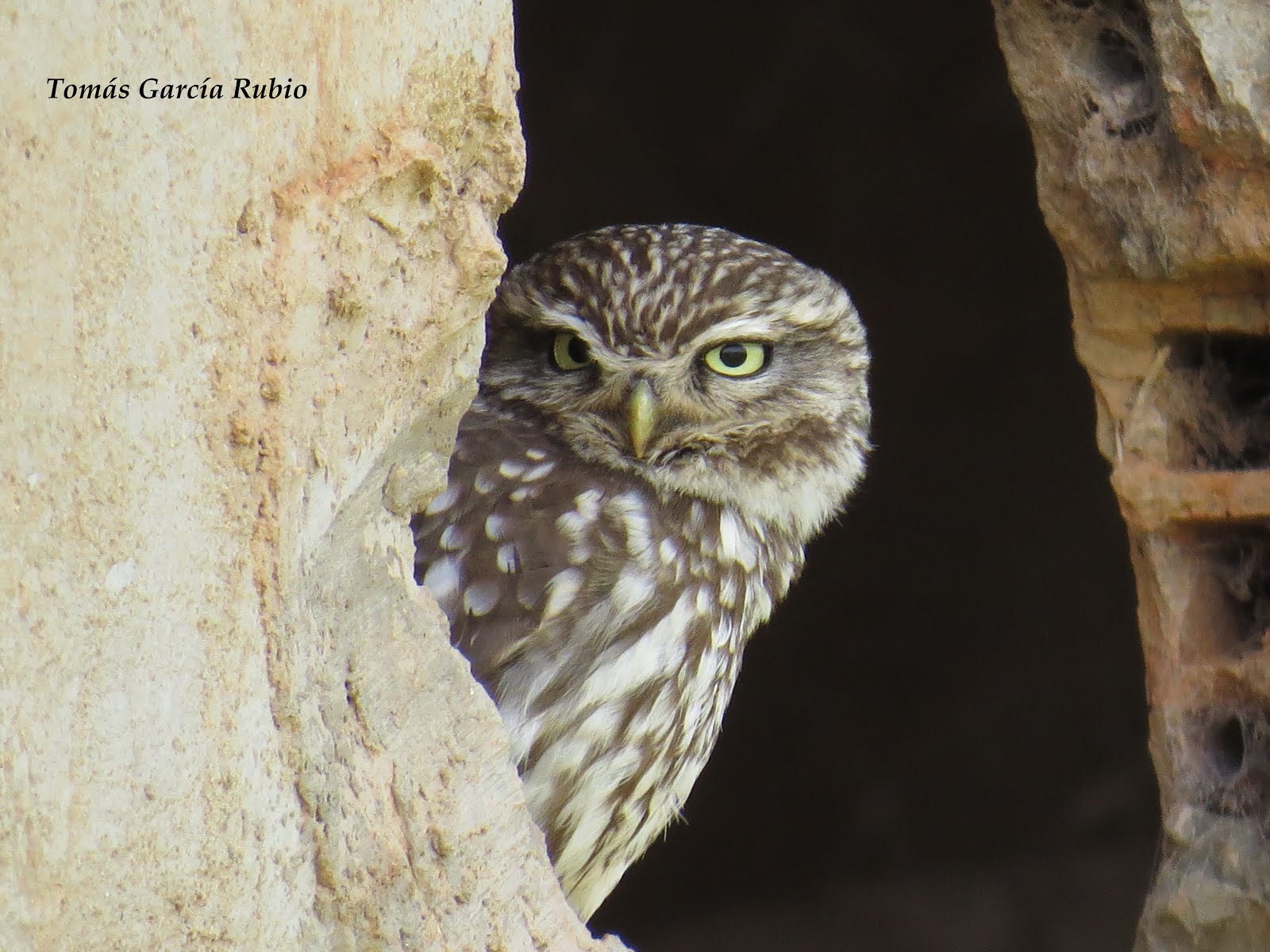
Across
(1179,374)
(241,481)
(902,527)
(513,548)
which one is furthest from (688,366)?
(902,527)

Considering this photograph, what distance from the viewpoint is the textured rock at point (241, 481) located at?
58.6 inches

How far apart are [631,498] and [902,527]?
2.88 meters

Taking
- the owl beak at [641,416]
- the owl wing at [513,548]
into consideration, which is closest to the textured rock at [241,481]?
the owl wing at [513,548]

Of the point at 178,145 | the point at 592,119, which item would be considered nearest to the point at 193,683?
the point at 178,145

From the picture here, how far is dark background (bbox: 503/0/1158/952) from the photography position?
4.82 m

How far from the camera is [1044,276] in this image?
497 centimetres

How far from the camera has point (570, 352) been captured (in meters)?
2.81

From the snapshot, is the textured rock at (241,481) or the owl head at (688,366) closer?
the textured rock at (241,481)

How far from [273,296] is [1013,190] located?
3.67 metres

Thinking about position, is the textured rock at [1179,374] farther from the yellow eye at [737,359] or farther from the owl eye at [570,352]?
the owl eye at [570,352]

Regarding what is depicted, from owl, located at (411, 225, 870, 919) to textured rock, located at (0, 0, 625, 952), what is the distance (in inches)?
18.1

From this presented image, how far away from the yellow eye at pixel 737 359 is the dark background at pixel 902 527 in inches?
86.1

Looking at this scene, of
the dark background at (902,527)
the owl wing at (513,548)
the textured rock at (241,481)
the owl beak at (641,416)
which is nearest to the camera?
the textured rock at (241,481)

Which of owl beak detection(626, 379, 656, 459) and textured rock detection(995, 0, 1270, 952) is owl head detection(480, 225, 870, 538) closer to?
owl beak detection(626, 379, 656, 459)
